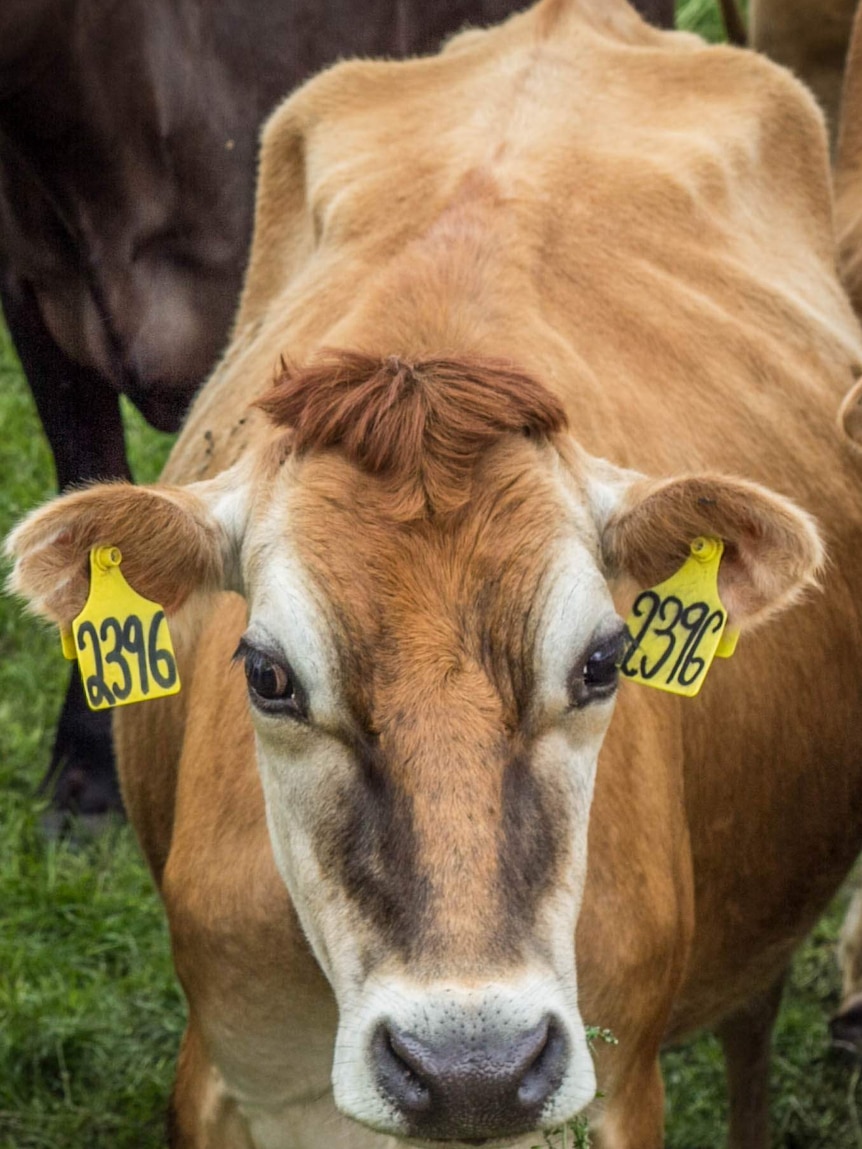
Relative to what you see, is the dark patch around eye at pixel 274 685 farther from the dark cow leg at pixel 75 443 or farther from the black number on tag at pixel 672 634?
the dark cow leg at pixel 75 443

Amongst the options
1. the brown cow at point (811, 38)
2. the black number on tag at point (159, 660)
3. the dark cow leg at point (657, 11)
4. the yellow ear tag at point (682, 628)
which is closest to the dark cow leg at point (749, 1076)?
the yellow ear tag at point (682, 628)

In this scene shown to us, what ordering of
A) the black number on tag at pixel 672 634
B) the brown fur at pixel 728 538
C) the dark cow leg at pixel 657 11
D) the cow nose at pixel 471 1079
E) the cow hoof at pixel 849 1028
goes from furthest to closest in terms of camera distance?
1. the dark cow leg at pixel 657 11
2. the cow hoof at pixel 849 1028
3. the black number on tag at pixel 672 634
4. the brown fur at pixel 728 538
5. the cow nose at pixel 471 1079

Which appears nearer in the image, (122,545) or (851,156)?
(122,545)

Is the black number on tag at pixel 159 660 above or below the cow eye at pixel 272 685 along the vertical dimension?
below

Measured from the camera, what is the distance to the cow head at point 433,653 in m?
2.49

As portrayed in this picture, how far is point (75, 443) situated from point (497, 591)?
2.99 meters

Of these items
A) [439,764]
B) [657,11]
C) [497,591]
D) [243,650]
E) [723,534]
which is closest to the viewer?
[439,764]

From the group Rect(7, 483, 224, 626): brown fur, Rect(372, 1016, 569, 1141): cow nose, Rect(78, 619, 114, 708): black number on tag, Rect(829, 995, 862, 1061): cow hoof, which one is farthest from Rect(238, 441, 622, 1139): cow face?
Rect(829, 995, 862, 1061): cow hoof

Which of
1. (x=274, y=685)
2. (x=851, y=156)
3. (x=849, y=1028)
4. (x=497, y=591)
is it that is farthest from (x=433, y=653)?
(x=851, y=156)

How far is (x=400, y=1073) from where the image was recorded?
8.12 ft

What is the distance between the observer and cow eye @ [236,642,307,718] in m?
2.73

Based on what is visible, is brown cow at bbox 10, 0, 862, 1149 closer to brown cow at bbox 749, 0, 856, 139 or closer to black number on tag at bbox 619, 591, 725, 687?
black number on tag at bbox 619, 591, 725, 687

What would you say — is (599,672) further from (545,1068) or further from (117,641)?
(117,641)

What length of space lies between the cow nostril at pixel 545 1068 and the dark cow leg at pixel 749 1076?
206cm
